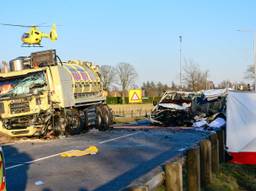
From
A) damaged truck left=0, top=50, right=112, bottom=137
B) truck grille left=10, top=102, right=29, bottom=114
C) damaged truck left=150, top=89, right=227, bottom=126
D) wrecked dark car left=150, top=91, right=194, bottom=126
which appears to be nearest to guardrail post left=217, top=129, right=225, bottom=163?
damaged truck left=0, top=50, right=112, bottom=137

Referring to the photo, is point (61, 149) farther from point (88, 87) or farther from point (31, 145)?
point (88, 87)

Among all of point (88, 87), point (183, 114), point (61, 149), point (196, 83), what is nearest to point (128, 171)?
point (61, 149)

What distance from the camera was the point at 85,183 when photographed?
884cm

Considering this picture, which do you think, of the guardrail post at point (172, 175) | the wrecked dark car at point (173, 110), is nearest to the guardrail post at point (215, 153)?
the guardrail post at point (172, 175)

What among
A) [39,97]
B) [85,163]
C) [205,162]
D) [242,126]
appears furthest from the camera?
[39,97]

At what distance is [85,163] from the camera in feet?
36.5

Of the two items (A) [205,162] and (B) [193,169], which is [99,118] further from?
(B) [193,169]

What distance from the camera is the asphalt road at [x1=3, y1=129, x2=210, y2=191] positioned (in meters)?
8.82

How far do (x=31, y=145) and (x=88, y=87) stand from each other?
6.45 meters

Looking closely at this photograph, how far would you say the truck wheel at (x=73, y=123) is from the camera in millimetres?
18938

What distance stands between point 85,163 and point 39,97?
754cm

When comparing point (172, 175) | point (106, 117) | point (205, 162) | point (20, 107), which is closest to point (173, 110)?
point (106, 117)

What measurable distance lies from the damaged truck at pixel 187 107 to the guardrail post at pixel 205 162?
14406mm

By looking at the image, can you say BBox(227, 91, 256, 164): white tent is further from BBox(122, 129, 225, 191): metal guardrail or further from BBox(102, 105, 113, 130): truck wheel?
BBox(102, 105, 113, 130): truck wheel
